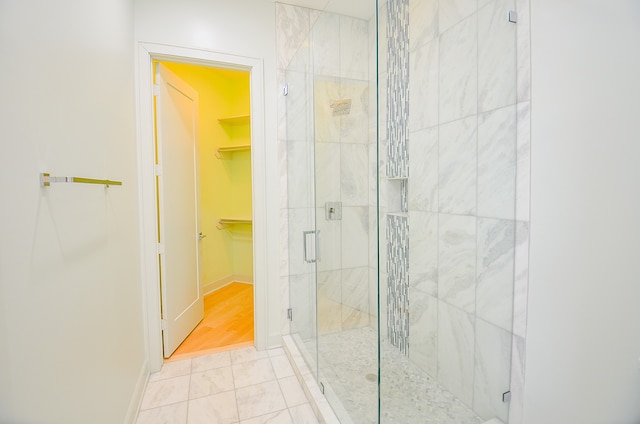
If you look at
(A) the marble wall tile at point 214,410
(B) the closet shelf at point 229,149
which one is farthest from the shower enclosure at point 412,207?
(B) the closet shelf at point 229,149

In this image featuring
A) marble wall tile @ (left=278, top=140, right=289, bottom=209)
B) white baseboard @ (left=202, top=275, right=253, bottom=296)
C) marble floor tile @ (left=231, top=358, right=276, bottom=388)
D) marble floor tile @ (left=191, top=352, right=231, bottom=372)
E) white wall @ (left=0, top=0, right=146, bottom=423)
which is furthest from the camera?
white baseboard @ (left=202, top=275, right=253, bottom=296)

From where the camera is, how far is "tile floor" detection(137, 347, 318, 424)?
172cm

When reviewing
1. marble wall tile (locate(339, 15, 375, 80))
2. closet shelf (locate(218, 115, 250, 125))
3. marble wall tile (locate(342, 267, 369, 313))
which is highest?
closet shelf (locate(218, 115, 250, 125))

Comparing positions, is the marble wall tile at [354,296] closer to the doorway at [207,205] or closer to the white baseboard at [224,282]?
the doorway at [207,205]

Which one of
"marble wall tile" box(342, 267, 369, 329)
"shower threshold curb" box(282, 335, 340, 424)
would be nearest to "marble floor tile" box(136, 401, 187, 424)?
"shower threshold curb" box(282, 335, 340, 424)

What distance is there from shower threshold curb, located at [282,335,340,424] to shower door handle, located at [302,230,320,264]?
29.2 inches

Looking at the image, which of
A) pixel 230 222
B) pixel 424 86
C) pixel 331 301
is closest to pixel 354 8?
pixel 424 86

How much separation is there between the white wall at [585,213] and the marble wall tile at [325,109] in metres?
0.97

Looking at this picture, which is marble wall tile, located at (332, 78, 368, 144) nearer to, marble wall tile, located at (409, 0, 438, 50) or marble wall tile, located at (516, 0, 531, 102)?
marble wall tile, located at (409, 0, 438, 50)

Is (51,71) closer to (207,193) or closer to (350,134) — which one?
(350,134)

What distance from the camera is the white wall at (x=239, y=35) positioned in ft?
6.91

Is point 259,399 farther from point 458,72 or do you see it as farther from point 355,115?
point 458,72

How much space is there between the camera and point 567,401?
1214 millimetres

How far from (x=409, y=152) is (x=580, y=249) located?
3.75 feet
